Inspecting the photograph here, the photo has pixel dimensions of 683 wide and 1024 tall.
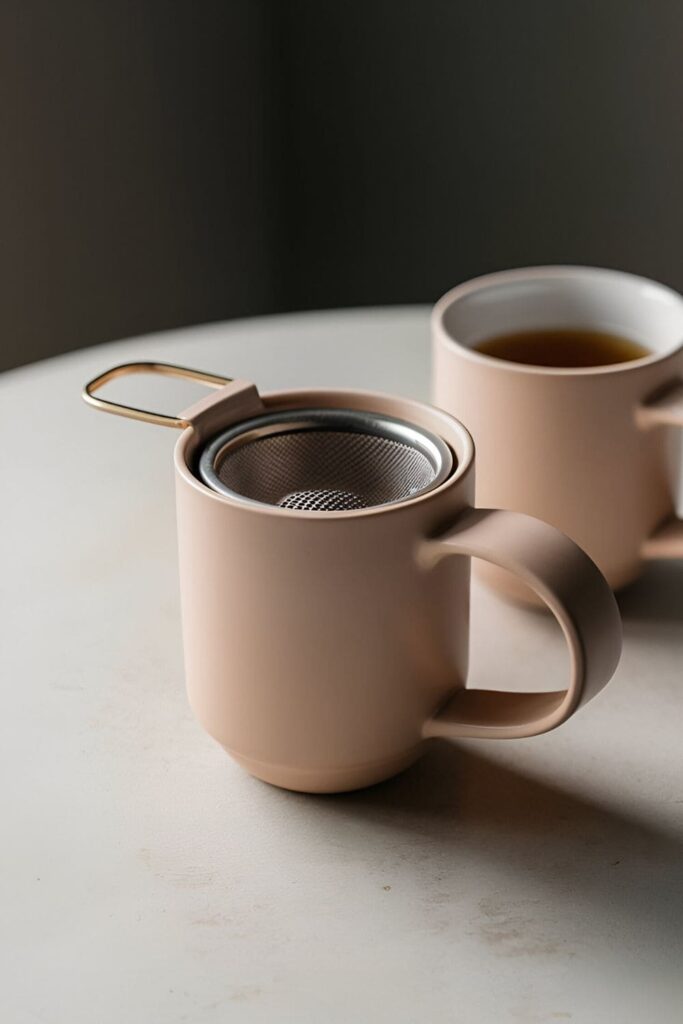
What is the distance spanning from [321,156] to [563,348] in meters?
1.42

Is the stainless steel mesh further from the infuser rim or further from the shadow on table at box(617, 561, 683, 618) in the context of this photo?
the shadow on table at box(617, 561, 683, 618)

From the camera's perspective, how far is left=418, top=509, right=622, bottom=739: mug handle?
0.42 m

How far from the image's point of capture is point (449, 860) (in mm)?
470

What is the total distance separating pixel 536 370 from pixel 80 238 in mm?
1235

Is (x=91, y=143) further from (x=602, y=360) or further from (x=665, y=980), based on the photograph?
(x=665, y=980)

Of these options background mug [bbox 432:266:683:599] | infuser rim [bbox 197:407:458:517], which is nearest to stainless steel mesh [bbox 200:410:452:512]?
infuser rim [bbox 197:407:458:517]

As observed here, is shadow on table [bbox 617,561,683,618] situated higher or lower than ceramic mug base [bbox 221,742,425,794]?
lower

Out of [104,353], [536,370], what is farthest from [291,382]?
[536,370]

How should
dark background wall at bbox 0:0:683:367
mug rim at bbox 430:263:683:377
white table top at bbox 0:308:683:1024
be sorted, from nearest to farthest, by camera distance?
1. white table top at bbox 0:308:683:1024
2. mug rim at bbox 430:263:683:377
3. dark background wall at bbox 0:0:683:367

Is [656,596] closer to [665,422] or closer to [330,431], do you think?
[665,422]

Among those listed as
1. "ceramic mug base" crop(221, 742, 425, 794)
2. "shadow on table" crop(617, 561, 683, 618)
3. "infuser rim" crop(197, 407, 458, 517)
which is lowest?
"shadow on table" crop(617, 561, 683, 618)

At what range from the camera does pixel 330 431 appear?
1.67ft

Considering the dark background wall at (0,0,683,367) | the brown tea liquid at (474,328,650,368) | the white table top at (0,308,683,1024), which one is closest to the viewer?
the white table top at (0,308,683,1024)

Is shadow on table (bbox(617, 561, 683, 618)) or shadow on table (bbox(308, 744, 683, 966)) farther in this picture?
shadow on table (bbox(617, 561, 683, 618))
